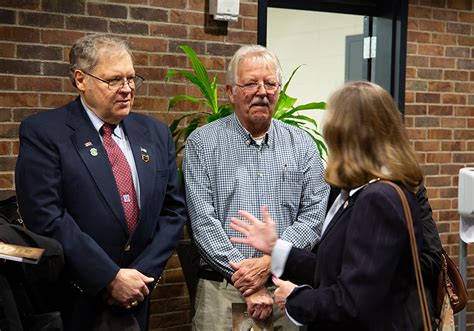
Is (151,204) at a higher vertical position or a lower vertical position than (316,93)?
lower

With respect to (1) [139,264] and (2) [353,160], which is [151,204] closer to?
(1) [139,264]

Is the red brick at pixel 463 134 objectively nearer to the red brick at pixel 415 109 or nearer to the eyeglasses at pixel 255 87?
the red brick at pixel 415 109

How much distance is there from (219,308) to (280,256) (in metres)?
0.82

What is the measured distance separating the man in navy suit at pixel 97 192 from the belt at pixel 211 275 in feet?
0.90

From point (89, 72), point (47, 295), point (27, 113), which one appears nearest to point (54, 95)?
point (27, 113)

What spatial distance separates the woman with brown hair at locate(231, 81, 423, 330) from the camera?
194 centimetres

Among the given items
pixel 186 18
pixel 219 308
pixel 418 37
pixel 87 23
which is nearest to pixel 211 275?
pixel 219 308

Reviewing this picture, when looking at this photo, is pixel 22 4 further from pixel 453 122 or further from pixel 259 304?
pixel 453 122

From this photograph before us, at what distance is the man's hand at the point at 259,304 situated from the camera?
2947mm

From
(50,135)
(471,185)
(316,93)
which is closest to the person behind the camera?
(50,135)

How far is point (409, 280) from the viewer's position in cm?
205

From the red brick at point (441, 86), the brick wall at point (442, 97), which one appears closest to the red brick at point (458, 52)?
the brick wall at point (442, 97)

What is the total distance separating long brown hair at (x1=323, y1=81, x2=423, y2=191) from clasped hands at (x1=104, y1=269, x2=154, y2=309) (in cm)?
100

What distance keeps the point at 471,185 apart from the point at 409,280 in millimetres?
1821
